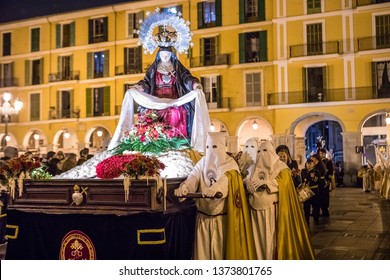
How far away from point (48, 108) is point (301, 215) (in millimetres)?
22574

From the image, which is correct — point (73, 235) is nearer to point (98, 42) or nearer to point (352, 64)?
point (352, 64)

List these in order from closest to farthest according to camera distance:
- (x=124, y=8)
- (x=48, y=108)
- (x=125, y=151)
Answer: (x=125, y=151), (x=124, y=8), (x=48, y=108)

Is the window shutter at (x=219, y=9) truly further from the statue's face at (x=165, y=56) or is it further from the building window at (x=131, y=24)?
the statue's face at (x=165, y=56)

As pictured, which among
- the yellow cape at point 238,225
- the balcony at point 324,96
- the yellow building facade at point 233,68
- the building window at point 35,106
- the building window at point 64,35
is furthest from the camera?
the building window at point 35,106

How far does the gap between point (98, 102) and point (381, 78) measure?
13454 mm

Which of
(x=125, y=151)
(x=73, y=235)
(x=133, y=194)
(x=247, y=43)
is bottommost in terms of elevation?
(x=73, y=235)

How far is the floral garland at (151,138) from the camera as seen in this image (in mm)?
5555

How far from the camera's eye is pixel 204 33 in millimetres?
22016

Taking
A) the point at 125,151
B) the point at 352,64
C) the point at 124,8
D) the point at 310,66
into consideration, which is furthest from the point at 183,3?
the point at 125,151

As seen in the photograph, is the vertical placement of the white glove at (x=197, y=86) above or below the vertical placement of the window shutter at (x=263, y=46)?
below

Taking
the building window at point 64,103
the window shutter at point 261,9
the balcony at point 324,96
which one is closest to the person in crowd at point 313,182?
the balcony at point 324,96

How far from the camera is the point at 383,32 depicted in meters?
19.0

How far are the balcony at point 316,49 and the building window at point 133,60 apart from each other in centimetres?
749

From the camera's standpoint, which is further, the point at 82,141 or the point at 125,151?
the point at 82,141
